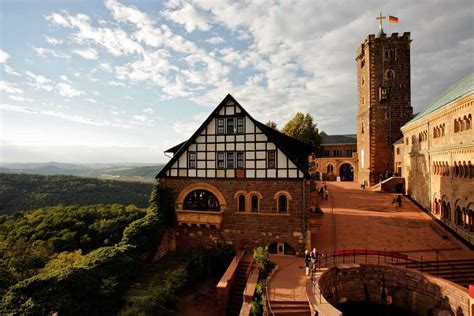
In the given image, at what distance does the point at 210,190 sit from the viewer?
19844 mm

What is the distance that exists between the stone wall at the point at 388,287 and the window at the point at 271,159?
24.0 feet

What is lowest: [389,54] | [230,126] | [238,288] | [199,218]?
[238,288]

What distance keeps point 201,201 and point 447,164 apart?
809 inches

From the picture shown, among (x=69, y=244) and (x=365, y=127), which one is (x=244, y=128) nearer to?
(x=69, y=244)

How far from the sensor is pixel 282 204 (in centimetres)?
1880

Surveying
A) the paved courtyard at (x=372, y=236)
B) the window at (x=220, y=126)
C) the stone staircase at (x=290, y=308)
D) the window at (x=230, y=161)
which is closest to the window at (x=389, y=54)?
the paved courtyard at (x=372, y=236)

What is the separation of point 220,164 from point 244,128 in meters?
3.13

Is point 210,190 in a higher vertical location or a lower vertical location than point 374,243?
higher

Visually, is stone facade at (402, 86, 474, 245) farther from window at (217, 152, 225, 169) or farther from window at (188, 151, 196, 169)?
window at (188, 151, 196, 169)

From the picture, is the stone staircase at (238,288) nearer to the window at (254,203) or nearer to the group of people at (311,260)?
the window at (254,203)

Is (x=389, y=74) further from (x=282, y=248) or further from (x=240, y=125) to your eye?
(x=282, y=248)

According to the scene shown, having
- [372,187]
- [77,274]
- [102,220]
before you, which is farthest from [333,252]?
[372,187]

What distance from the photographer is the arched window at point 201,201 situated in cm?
2027

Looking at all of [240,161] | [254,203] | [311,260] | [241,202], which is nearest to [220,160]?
[240,161]
